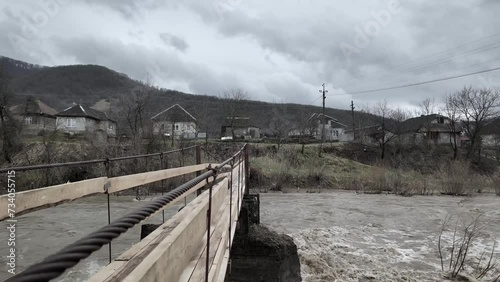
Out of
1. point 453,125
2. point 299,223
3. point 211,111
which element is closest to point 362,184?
point 299,223

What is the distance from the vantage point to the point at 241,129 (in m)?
65.6

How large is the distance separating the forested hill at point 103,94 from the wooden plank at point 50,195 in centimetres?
5792

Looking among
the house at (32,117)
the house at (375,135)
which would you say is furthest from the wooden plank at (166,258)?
the house at (375,135)

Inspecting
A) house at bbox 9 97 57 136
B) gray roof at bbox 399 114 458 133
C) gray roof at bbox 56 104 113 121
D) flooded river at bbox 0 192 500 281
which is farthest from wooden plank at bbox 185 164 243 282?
gray roof at bbox 56 104 113 121

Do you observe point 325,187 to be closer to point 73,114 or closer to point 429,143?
point 429,143

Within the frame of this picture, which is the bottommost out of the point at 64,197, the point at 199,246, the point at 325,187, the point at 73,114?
the point at 325,187

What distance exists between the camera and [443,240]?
39.8 feet

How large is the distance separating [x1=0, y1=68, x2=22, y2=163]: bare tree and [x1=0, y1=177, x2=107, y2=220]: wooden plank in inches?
1193

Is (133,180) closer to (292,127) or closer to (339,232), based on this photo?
(339,232)

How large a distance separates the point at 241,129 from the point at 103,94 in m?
47.0

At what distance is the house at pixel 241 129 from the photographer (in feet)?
193

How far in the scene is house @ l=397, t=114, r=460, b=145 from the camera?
55469mm

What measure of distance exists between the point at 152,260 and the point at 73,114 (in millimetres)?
67060

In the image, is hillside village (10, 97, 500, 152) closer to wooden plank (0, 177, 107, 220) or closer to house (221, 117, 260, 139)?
house (221, 117, 260, 139)
